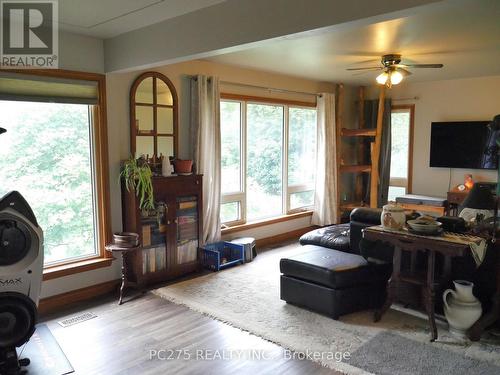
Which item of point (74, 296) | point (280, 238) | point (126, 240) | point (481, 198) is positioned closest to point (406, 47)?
point (481, 198)

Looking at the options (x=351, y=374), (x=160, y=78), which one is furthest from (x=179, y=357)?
(x=160, y=78)

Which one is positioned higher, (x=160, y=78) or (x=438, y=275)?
(x=160, y=78)

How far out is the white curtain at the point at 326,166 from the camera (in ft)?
20.9

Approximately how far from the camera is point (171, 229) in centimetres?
423

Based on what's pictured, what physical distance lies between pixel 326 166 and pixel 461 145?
1983 mm

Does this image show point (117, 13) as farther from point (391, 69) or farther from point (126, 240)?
point (391, 69)

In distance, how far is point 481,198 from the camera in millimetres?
3174

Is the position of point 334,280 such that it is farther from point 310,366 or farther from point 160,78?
point 160,78

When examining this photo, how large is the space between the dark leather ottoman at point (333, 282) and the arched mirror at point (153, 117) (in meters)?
1.81

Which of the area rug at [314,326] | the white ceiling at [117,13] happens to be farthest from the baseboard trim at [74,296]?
the white ceiling at [117,13]

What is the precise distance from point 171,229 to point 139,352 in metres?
Result: 1.57

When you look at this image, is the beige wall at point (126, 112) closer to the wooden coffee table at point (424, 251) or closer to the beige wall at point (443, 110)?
the beige wall at point (443, 110)

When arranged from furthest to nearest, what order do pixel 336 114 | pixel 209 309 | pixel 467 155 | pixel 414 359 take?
pixel 336 114 → pixel 467 155 → pixel 209 309 → pixel 414 359

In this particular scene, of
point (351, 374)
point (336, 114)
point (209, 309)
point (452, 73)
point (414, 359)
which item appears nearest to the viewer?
point (351, 374)
